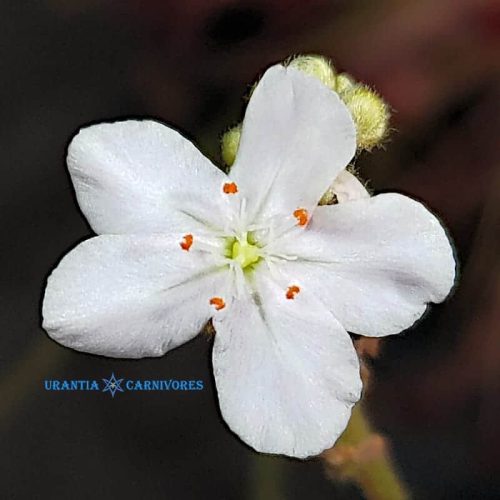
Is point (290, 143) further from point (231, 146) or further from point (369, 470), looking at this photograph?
point (369, 470)

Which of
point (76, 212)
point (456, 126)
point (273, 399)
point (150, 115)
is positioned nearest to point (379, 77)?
point (456, 126)

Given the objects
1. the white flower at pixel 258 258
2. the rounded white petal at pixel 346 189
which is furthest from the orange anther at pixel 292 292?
the rounded white petal at pixel 346 189

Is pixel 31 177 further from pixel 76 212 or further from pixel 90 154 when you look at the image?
pixel 90 154

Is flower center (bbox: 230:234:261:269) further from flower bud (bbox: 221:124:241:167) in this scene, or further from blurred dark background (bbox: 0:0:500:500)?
blurred dark background (bbox: 0:0:500:500)

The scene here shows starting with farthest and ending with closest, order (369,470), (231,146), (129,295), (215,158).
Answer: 1. (215,158)
2. (369,470)
3. (231,146)
4. (129,295)

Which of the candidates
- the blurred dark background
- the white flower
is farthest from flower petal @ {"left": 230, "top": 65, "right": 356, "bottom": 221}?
the blurred dark background

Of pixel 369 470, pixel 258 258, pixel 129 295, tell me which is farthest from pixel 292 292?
pixel 369 470
